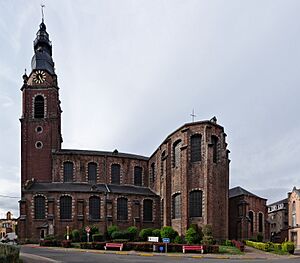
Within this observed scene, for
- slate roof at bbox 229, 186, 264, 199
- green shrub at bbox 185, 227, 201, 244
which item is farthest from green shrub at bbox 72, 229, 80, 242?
slate roof at bbox 229, 186, 264, 199

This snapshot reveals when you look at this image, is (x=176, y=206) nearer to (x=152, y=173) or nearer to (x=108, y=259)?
(x=152, y=173)

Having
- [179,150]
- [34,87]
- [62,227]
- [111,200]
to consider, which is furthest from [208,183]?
[34,87]

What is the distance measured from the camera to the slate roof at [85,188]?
2216 inches

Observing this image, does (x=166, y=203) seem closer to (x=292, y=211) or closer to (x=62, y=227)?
(x=62, y=227)

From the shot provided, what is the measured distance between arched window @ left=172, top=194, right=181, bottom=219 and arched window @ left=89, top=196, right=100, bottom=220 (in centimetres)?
1168

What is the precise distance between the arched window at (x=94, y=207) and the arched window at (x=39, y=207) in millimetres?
6113

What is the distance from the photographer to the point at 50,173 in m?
59.7

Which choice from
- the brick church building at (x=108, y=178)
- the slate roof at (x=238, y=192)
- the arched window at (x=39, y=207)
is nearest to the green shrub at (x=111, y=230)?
the brick church building at (x=108, y=178)

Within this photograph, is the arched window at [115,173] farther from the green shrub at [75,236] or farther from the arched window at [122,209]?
the green shrub at [75,236]

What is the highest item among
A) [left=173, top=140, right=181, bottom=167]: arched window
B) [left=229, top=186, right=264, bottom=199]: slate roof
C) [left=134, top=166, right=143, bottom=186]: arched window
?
[left=173, top=140, right=181, bottom=167]: arched window

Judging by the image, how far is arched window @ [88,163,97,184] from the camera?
61.4m

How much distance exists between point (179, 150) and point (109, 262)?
2540 centimetres

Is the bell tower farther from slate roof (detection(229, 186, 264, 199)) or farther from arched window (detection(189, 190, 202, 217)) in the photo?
slate roof (detection(229, 186, 264, 199))

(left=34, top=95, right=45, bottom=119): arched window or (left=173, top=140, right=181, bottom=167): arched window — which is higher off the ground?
(left=34, top=95, right=45, bottom=119): arched window
